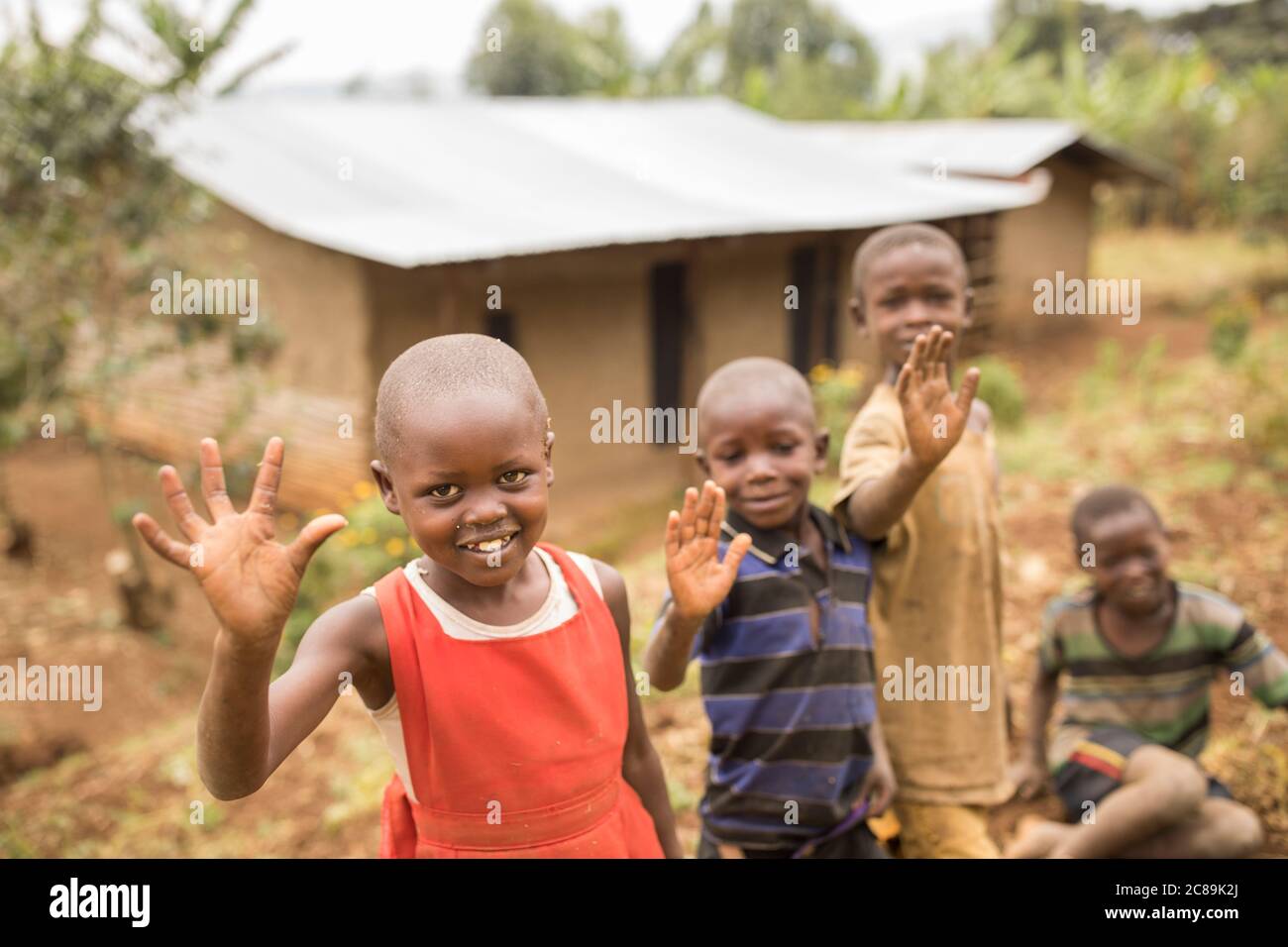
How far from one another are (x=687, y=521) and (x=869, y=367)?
10117 mm

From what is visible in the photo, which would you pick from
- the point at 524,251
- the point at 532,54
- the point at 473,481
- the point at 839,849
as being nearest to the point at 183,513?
the point at 473,481

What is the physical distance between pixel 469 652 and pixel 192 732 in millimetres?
3952

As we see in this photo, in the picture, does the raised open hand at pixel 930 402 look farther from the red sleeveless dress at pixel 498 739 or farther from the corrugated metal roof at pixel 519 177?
the corrugated metal roof at pixel 519 177

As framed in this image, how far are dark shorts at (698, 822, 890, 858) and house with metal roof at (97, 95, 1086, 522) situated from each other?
168 inches

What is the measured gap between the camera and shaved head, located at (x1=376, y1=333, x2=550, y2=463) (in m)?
1.47

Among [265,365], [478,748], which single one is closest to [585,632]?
[478,748]

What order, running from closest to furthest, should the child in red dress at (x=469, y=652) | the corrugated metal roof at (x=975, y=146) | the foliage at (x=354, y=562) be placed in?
the child in red dress at (x=469, y=652) < the foliage at (x=354, y=562) < the corrugated metal roof at (x=975, y=146)

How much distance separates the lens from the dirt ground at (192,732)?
12.2ft

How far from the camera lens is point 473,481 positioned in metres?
1.47

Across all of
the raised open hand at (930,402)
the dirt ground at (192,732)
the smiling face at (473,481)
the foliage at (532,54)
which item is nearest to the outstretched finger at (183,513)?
the smiling face at (473,481)

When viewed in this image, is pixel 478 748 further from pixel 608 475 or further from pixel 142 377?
pixel 142 377

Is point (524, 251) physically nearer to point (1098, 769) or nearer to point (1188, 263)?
point (1098, 769)

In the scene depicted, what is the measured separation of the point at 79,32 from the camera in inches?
212

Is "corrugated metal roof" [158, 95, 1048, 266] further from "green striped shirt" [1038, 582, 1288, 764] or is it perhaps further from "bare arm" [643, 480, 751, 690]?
"bare arm" [643, 480, 751, 690]
